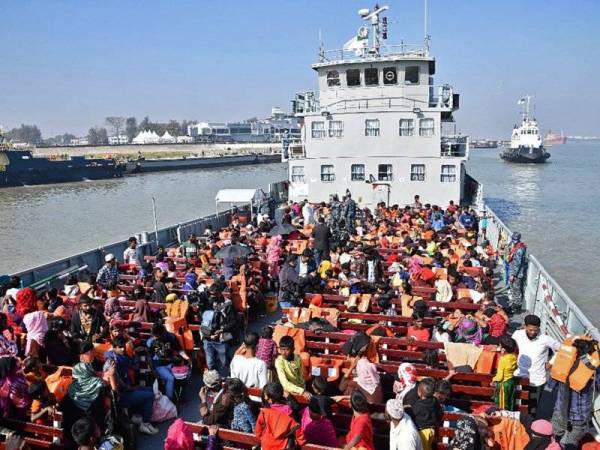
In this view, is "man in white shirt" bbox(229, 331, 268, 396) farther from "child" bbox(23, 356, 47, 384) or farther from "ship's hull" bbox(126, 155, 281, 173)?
"ship's hull" bbox(126, 155, 281, 173)

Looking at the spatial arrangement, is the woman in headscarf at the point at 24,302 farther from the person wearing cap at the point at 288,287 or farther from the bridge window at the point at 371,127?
the bridge window at the point at 371,127

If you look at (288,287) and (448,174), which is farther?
(448,174)

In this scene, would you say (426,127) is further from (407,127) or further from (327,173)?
(327,173)

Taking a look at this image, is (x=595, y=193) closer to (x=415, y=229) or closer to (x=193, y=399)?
(x=415, y=229)

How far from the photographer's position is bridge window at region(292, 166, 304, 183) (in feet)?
81.9

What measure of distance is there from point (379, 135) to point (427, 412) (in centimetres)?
1985

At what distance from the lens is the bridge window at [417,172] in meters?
23.4

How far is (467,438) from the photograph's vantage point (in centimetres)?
434

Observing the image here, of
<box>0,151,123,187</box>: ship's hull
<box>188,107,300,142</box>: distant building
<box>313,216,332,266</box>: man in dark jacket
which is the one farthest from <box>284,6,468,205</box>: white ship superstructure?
<box>188,107,300,142</box>: distant building

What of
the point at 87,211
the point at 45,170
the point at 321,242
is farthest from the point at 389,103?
the point at 45,170

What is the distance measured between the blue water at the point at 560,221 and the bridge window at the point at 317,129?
11.8m

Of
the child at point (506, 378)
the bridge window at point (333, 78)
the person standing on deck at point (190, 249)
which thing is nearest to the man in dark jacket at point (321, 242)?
the person standing on deck at point (190, 249)

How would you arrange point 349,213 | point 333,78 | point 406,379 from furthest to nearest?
point 333,78 < point 349,213 < point 406,379

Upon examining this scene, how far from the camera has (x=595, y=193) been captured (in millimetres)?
49875
